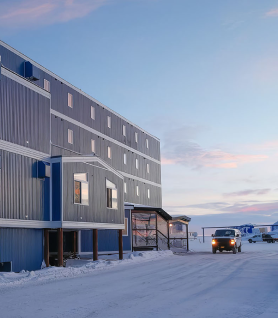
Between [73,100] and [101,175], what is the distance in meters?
10.6

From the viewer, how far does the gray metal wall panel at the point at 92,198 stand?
22.7 metres

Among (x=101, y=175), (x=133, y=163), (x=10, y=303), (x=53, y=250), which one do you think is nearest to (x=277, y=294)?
(x=10, y=303)

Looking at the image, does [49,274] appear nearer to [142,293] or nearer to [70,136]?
[142,293]

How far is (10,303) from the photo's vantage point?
1224 cm

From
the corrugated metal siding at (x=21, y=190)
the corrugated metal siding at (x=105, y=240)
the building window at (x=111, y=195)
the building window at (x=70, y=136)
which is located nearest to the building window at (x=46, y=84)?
the building window at (x=70, y=136)

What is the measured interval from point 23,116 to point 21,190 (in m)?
3.67

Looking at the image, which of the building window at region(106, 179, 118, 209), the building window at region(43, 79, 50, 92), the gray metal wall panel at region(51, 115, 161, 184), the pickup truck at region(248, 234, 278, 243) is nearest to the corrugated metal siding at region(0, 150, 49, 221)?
the building window at region(106, 179, 118, 209)

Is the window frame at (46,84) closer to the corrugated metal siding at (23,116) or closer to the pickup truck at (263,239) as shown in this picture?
the corrugated metal siding at (23,116)

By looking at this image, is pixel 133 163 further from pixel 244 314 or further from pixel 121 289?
pixel 244 314

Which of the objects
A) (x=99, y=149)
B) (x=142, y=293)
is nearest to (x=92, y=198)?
(x=142, y=293)

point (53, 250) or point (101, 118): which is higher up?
point (101, 118)

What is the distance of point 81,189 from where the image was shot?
23.9 metres

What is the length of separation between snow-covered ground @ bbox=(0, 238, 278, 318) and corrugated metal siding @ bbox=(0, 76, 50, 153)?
249 inches

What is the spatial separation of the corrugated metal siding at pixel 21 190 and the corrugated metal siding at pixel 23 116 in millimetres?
937
